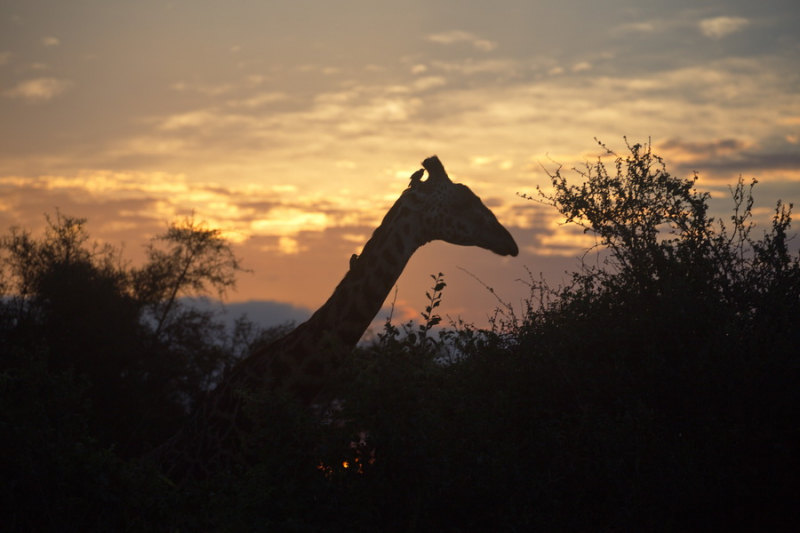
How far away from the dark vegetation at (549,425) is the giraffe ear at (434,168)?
1.64 metres

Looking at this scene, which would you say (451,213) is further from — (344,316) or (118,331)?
(118,331)

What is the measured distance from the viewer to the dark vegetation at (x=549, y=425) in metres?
5.39

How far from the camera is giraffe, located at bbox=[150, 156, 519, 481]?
7957mm

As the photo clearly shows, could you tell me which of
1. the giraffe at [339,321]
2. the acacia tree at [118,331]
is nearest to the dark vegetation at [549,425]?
the giraffe at [339,321]

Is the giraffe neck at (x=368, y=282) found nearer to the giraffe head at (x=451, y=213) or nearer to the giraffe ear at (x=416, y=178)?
the giraffe head at (x=451, y=213)

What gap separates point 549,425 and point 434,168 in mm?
3919

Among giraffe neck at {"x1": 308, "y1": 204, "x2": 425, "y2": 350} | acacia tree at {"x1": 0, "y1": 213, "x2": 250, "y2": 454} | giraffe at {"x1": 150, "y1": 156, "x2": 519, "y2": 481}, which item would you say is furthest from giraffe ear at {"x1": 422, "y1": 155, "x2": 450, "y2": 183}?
acacia tree at {"x1": 0, "y1": 213, "x2": 250, "y2": 454}

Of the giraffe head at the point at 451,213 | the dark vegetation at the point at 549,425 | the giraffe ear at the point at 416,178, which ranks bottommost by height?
the dark vegetation at the point at 549,425

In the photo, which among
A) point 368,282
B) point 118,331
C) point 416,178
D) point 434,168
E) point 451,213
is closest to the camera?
point 368,282

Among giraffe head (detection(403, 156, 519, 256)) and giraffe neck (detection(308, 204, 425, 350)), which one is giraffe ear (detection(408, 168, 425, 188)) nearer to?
giraffe head (detection(403, 156, 519, 256))

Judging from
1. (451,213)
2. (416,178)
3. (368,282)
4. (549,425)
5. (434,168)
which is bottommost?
(549,425)

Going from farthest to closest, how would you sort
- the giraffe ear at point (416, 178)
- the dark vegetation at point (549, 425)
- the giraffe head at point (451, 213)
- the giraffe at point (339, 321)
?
1. the giraffe ear at point (416, 178)
2. the giraffe head at point (451, 213)
3. the giraffe at point (339, 321)
4. the dark vegetation at point (549, 425)

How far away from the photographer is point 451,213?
9.11 m

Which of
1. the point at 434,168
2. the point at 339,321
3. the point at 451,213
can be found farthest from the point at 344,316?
the point at 434,168
